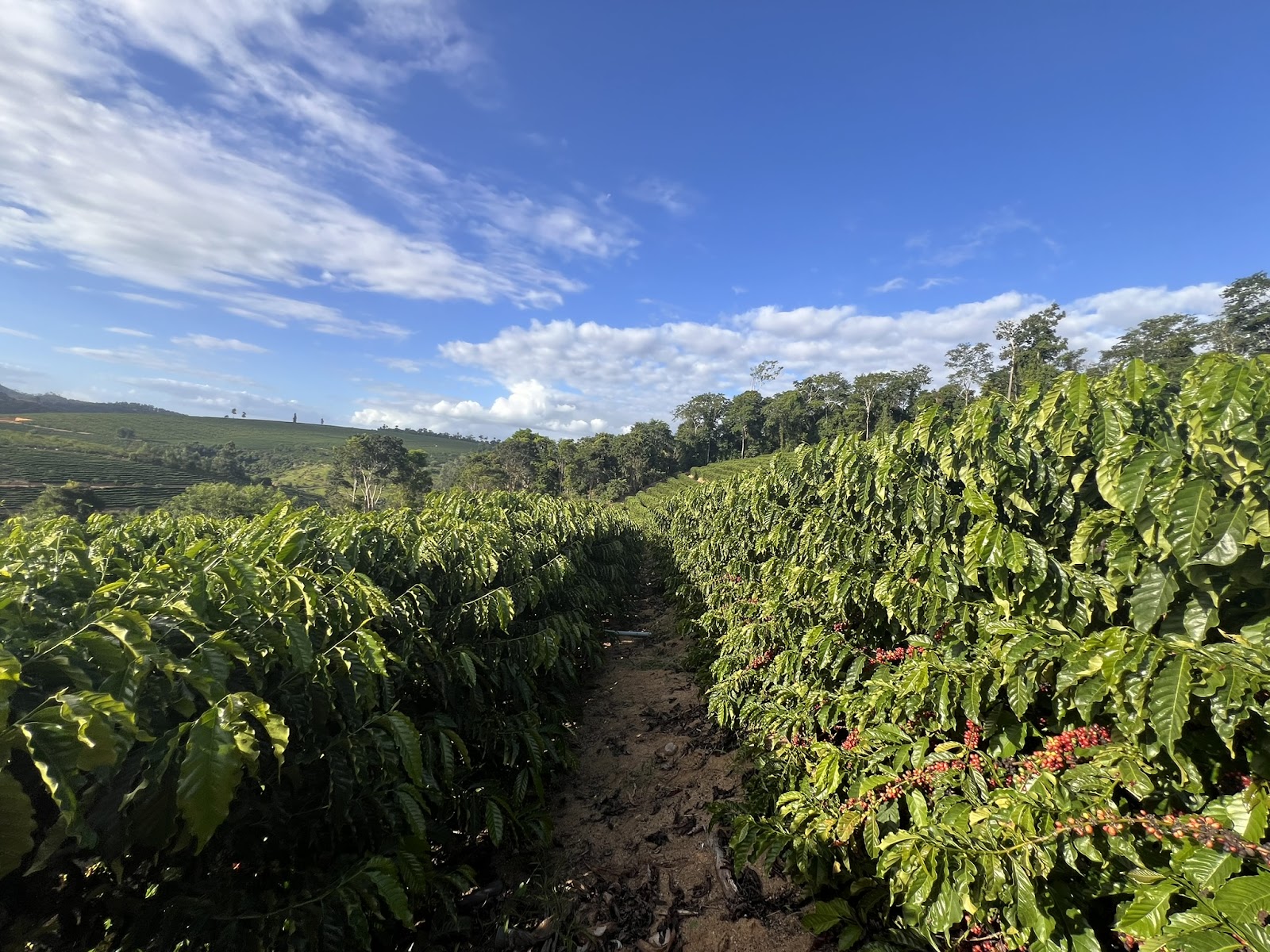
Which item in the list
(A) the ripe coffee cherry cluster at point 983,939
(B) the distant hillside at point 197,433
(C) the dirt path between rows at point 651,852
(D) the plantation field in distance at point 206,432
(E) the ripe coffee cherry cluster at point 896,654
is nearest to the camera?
(A) the ripe coffee cherry cluster at point 983,939

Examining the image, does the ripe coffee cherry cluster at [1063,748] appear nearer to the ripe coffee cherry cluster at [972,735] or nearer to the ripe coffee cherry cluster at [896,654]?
the ripe coffee cherry cluster at [972,735]

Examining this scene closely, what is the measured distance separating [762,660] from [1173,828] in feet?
9.70

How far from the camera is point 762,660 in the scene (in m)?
4.51

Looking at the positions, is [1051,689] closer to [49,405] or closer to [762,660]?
[762,660]

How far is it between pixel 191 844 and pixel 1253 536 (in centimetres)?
383

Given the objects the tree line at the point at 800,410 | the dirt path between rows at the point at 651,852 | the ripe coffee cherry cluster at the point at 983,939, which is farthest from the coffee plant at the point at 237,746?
the tree line at the point at 800,410

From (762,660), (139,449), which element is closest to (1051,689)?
(762,660)

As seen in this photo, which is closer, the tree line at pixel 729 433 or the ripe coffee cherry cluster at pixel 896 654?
the ripe coffee cherry cluster at pixel 896 654

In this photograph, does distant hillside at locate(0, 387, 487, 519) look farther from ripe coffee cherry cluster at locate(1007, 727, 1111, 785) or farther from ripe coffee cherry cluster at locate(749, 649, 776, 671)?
ripe coffee cherry cluster at locate(1007, 727, 1111, 785)

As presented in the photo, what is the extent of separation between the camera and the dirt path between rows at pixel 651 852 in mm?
2924

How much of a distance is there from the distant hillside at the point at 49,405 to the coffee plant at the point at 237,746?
580ft

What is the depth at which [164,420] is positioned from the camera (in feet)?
435

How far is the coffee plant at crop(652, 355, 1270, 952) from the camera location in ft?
5.32

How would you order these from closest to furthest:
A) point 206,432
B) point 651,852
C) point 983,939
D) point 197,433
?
point 983,939 < point 651,852 < point 197,433 < point 206,432
